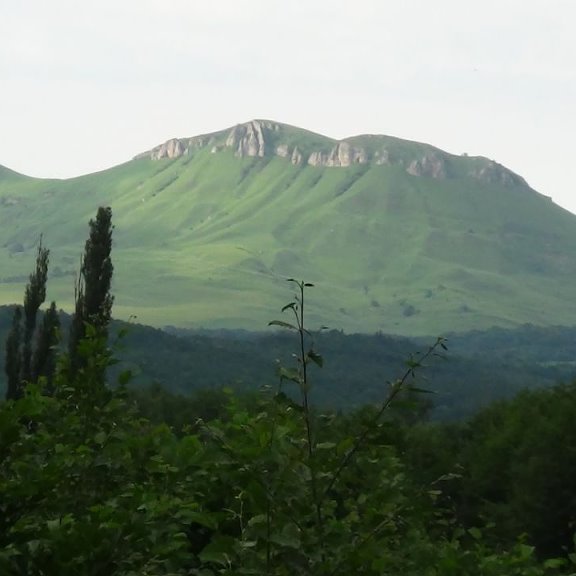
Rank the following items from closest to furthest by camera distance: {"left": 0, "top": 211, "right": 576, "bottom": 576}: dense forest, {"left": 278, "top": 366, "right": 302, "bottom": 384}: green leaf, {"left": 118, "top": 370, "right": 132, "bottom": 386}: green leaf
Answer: {"left": 0, "top": 211, "right": 576, "bottom": 576}: dense forest, {"left": 278, "top": 366, "right": 302, "bottom": 384}: green leaf, {"left": 118, "top": 370, "right": 132, "bottom": 386}: green leaf

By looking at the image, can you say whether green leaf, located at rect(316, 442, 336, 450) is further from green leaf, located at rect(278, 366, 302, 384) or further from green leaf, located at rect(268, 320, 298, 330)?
green leaf, located at rect(268, 320, 298, 330)

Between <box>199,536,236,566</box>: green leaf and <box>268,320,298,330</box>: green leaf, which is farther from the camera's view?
<box>268,320,298,330</box>: green leaf

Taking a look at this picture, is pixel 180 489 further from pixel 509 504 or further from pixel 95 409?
pixel 509 504

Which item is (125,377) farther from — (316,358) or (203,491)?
(316,358)

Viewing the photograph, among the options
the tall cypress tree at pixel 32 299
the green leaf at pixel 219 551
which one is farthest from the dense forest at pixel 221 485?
the tall cypress tree at pixel 32 299

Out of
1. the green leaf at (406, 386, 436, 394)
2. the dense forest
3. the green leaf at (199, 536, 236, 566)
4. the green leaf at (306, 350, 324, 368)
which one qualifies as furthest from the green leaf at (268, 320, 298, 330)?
the green leaf at (199, 536, 236, 566)

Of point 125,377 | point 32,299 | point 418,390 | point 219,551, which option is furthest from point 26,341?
point 219,551

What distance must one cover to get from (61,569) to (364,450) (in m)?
2.49

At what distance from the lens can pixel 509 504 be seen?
181 feet

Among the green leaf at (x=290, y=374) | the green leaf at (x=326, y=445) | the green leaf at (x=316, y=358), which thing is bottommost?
the green leaf at (x=326, y=445)

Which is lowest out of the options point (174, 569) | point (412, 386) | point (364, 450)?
point (174, 569)

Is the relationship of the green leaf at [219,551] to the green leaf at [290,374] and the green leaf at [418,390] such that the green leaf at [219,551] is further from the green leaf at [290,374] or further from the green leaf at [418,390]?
the green leaf at [418,390]

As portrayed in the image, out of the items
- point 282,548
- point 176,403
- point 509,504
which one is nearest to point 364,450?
point 282,548

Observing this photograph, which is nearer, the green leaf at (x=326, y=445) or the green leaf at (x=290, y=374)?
the green leaf at (x=290, y=374)
